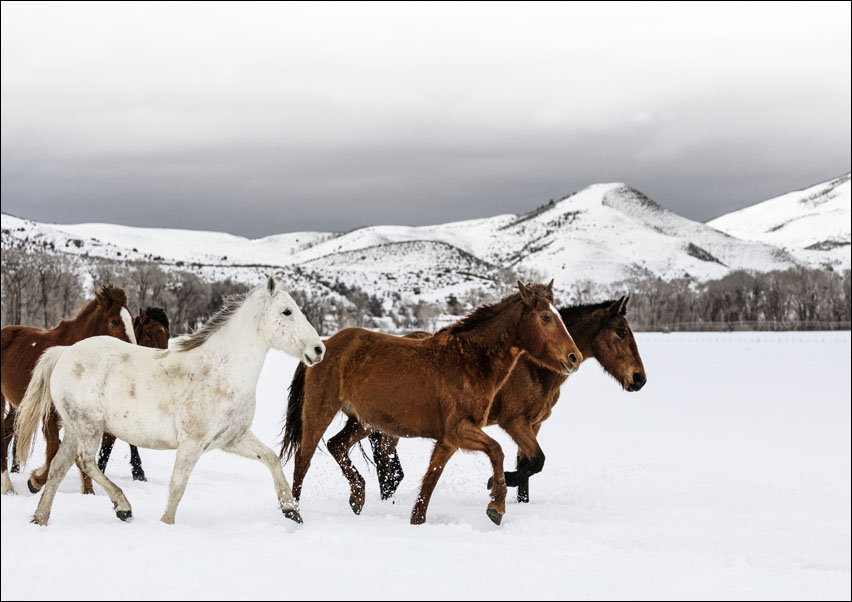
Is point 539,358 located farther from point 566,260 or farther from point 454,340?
point 566,260

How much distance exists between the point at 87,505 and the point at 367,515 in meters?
2.21

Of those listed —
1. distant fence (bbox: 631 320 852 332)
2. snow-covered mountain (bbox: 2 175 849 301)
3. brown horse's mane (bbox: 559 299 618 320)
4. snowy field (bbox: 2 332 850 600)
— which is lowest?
snowy field (bbox: 2 332 850 600)

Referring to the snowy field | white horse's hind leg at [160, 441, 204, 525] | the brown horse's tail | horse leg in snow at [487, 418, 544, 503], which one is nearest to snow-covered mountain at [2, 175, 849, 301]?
the snowy field

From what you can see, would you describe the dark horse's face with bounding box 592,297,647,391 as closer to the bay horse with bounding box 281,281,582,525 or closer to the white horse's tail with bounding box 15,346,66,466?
the bay horse with bounding box 281,281,582,525

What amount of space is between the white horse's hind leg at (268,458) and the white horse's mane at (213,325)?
1.89 ft

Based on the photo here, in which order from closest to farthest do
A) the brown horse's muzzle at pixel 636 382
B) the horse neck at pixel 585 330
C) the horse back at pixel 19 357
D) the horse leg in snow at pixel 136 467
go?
1. the horse back at pixel 19 357
2. the horse leg in snow at pixel 136 467
3. the brown horse's muzzle at pixel 636 382
4. the horse neck at pixel 585 330

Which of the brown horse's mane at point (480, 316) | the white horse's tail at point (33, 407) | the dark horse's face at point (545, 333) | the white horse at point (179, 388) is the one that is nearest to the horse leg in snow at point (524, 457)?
the dark horse's face at point (545, 333)

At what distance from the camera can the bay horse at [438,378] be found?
5.93 meters

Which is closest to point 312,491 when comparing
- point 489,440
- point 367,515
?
point 367,515

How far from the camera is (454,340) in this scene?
6.18 meters

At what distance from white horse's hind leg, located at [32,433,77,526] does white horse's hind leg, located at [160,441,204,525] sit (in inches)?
27.7

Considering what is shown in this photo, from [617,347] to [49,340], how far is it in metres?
5.72

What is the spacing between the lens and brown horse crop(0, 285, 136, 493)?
5.68 m

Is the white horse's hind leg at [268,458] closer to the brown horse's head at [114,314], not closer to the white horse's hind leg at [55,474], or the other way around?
the white horse's hind leg at [55,474]
